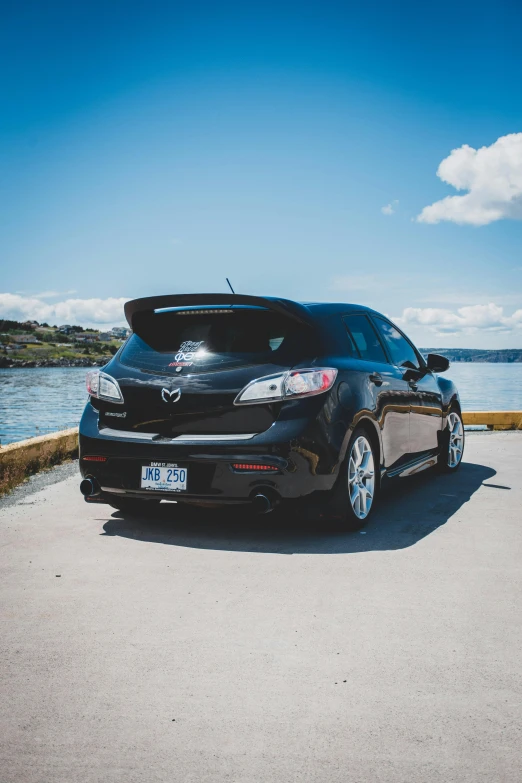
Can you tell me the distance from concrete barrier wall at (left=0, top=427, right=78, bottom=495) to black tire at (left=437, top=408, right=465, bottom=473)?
4.41 meters

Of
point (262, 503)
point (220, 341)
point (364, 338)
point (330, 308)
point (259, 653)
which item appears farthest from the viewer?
point (364, 338)

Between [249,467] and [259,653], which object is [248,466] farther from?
[259,653]

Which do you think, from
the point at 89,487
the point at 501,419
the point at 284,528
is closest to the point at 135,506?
the point at 89,487

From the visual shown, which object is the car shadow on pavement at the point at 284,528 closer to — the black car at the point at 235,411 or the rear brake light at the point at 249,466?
the black car at the point at 235,411

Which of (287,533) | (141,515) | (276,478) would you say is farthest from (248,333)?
(141,515)

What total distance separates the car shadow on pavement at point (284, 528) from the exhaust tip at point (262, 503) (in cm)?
15

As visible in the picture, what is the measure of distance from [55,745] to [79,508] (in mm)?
4034

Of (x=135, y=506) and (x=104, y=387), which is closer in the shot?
(x=104, y=387)

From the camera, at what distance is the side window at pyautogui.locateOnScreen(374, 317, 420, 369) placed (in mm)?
6922

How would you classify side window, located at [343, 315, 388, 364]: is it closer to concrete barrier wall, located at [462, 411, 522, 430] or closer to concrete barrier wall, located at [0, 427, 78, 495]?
concrete barrier wall, located at [0, 427, 78, 495]

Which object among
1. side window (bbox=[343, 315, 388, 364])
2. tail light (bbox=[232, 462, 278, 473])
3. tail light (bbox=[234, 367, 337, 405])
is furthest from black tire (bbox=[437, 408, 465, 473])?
tail light (bbox=[232, 462, 278, 473])

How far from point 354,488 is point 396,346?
6.95 ft

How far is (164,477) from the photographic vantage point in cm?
518

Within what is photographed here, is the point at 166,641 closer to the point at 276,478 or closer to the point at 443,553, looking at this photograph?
the point at 276,478
